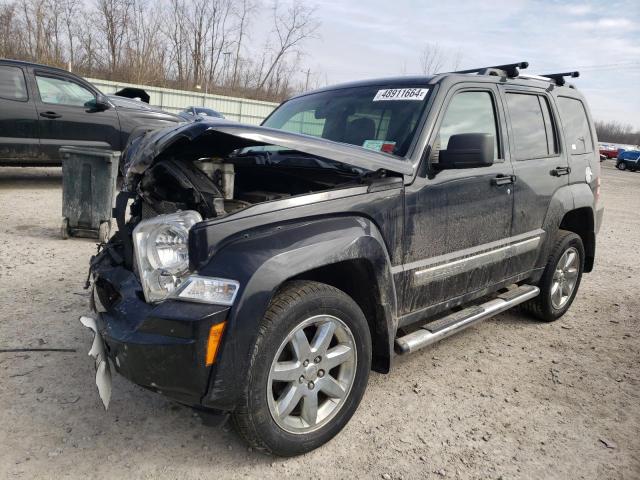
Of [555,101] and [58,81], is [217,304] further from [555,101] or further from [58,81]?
[58,81]

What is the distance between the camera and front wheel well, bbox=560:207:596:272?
452cm

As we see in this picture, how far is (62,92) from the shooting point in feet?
26.8

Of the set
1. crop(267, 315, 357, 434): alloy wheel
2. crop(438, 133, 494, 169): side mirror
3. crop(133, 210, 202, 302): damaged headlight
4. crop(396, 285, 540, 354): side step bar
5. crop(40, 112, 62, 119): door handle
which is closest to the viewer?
crop(133, 210, 202, 302): damaged headlight

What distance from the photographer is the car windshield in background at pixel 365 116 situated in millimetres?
3010

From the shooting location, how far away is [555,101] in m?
4.14

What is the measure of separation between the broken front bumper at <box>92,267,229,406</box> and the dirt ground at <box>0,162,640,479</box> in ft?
1.66

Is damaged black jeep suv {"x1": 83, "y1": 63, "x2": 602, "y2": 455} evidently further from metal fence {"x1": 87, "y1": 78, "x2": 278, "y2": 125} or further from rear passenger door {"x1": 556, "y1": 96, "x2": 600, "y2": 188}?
metal fence {"x1": 87, "y1": 78, "x2": 278, "y2": 125}

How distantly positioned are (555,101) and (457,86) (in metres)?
1.47

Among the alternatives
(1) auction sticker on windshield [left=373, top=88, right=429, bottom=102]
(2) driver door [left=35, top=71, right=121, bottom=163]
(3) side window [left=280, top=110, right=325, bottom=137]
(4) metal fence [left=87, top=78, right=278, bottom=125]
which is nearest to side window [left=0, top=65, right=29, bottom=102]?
(2) driver door [left=35, top=71, right=121, bottom=163]

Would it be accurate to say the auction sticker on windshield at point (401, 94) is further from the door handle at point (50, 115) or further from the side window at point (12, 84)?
the side window at point (12, 84)

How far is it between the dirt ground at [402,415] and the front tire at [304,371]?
166mm

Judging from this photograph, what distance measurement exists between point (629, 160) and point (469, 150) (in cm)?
3602

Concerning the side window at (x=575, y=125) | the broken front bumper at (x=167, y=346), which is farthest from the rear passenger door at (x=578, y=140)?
the broken front bumper at (x=167, y=346)

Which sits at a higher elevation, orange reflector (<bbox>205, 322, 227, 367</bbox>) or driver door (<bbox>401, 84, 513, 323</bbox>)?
driver door (<bbox>401, 84, 513, 323</bbox>)
